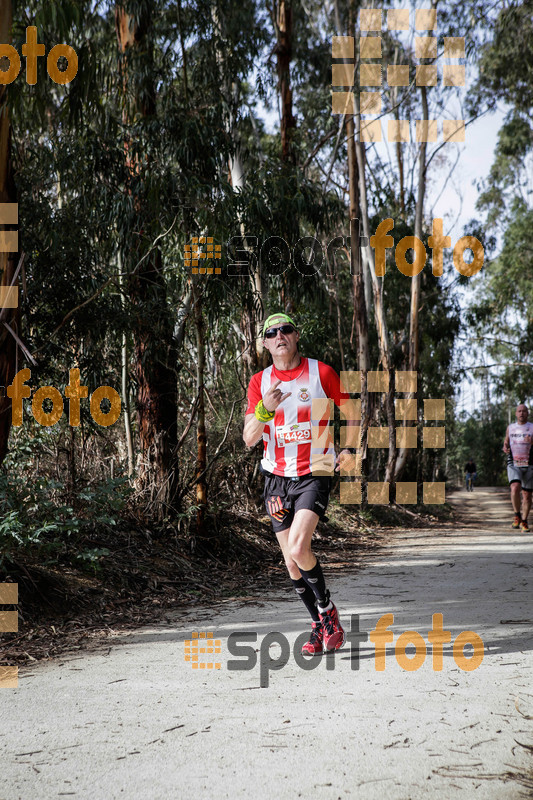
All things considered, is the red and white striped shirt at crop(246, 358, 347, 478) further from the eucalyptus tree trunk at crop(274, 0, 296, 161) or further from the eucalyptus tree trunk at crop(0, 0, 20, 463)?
the eucalyptus tree trunk at crop(274, 0, 296, 161)

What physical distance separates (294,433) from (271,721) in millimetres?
1769

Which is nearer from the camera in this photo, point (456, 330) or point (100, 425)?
point (100, 425)

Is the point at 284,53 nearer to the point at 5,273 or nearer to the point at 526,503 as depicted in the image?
the point at 526,503

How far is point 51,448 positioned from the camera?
872 centimetres

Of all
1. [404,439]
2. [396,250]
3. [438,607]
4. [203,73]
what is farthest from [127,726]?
[396,250]

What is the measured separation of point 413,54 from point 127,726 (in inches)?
773

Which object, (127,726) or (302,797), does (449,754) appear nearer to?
(302,797)

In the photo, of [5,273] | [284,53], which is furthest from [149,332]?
[284,53]

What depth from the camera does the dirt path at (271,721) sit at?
2.93 metres

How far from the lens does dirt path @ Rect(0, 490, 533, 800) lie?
9.61 ft

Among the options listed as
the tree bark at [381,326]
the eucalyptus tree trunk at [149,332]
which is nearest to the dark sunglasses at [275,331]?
the eucalyptus tree trunk at [149,332]

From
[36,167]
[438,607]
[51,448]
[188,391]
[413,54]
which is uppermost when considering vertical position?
[413,54]

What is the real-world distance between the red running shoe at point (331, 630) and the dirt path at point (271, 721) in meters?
0.07

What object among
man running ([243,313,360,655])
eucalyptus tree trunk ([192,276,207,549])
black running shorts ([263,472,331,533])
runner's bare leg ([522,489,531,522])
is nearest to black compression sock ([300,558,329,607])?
man running ([243,313,360,655])
